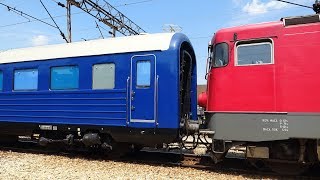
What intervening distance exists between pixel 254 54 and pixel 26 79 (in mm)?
6988

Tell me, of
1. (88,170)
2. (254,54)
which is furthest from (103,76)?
(254,54)

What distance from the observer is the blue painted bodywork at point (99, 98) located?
30.1 feet

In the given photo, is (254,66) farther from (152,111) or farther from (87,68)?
(87,68)

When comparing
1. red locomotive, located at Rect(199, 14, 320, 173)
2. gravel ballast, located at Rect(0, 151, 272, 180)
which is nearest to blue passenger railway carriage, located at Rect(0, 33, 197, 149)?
gravel ballast, located at Rect(0, 151, 272, 180)

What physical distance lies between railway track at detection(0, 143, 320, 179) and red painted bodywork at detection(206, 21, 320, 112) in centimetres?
154

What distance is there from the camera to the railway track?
8.74m

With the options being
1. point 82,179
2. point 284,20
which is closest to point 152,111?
point 82,179

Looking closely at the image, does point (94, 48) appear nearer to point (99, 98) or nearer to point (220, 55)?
point (99, 98)

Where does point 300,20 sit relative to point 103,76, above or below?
above

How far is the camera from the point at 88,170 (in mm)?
9000

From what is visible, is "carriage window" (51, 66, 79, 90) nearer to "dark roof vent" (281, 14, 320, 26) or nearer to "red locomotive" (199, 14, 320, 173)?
"red locomotive" (199, 14, 320, 173)

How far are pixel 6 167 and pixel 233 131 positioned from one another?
18.2 feet

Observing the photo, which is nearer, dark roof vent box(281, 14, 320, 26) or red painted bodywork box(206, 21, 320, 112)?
red painted bodywork box(206, 21, 320, 112)

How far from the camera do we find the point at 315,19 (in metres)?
7.84
